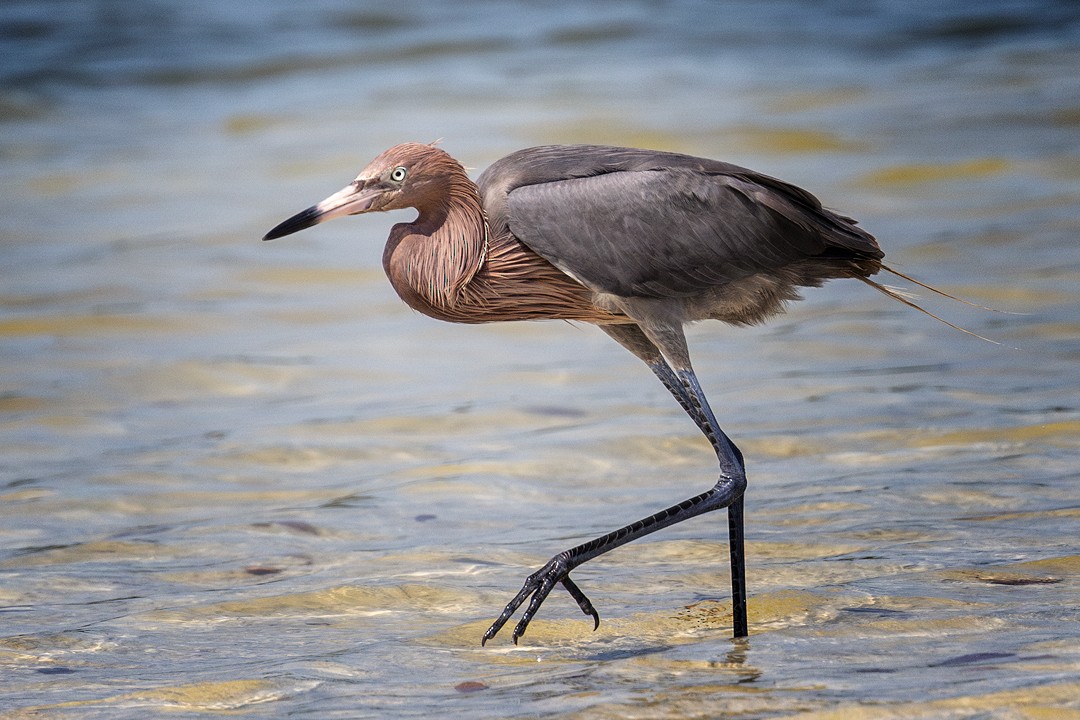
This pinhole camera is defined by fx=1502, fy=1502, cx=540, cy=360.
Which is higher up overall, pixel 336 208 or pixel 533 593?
pixel 336 208

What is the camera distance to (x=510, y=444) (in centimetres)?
712

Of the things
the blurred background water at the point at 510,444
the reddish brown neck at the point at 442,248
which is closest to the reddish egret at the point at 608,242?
the reddish brown neck at the point at 442,248

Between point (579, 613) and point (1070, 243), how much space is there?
21.3 ft

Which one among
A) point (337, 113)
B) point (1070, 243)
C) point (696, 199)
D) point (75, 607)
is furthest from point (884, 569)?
point (337, 113)

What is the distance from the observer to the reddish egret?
472 centimetres

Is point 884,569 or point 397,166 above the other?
point 397,166

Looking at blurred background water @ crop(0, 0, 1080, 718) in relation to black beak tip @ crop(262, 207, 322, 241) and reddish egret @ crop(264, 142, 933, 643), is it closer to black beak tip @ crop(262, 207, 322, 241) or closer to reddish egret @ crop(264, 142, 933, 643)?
reddish egret @ crop(264, 142, 933, 643)

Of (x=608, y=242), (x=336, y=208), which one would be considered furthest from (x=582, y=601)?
(x=336, y=208)

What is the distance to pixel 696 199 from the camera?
4.86 meters

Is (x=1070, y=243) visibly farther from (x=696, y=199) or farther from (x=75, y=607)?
(x=75, y=607)

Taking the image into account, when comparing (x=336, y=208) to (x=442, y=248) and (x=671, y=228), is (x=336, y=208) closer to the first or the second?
(x=442, y=248)

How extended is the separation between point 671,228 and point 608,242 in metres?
0.23

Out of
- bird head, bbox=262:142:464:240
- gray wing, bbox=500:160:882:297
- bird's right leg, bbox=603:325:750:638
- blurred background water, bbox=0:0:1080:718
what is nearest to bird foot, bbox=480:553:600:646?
blurred background water, bbox=0:0:1080:718

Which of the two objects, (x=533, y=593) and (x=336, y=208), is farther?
(x=336, y=208)
